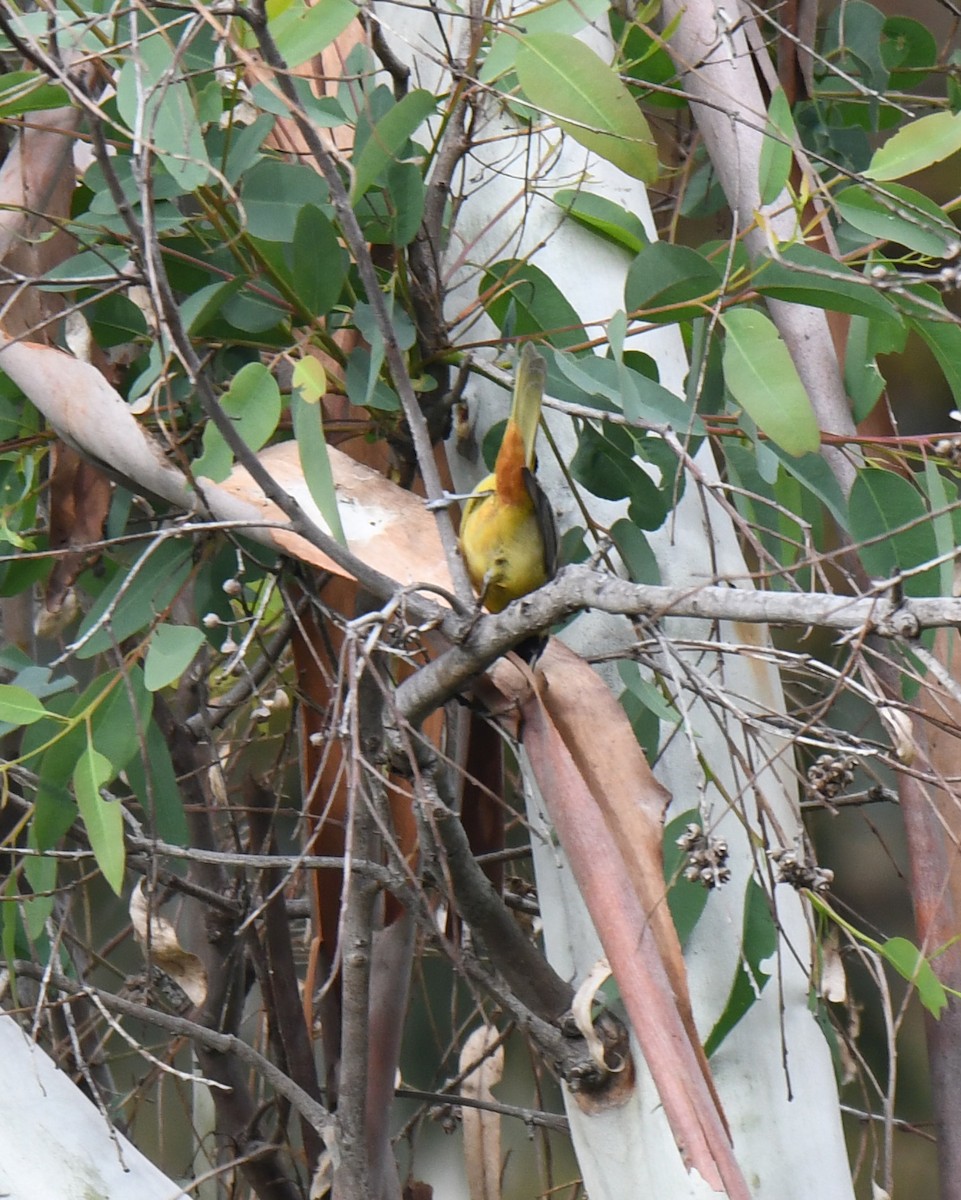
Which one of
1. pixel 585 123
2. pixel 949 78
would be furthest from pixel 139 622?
pixel 949 78

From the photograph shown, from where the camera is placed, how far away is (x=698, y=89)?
4.03 ft

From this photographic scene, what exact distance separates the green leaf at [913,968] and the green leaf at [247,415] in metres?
0.56

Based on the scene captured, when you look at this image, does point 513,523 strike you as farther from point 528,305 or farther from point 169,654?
point 169,654

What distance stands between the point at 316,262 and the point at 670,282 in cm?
26

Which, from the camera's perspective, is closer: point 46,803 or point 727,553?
point 46,803

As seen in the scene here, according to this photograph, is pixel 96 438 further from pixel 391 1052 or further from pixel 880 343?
pixel 880 343

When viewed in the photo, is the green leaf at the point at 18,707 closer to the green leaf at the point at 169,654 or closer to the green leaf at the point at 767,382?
the green leaf at the point at 169,654

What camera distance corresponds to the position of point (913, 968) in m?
0.86

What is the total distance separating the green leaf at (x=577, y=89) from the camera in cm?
78

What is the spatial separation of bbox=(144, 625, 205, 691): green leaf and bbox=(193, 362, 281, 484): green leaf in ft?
0.38

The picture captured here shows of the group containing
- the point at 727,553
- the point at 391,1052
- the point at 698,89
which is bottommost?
the point at 391,1052

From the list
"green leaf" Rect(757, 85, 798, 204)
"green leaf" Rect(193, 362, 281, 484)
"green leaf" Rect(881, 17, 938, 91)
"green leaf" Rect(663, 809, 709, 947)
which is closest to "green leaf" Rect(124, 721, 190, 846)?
"green leaf" Rect(193, 362, 281, 484)

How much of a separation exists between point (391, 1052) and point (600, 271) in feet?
2.43

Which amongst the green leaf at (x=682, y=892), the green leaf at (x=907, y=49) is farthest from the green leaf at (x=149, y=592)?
the green leaf at (x=907, y=49)
